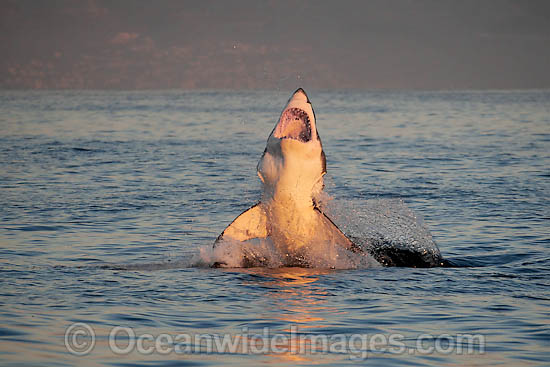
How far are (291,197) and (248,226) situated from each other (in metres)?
0.89

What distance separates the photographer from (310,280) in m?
12.8

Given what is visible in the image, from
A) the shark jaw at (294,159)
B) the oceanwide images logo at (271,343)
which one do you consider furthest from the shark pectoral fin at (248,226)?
the oceanwide images logo at (271,343)

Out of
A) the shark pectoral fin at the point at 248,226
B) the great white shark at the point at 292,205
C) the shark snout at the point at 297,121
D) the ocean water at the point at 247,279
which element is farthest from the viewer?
the shark pectoral fin at the point at 248,226

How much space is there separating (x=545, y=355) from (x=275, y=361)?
306 cm

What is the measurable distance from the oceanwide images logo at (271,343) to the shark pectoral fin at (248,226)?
374cm

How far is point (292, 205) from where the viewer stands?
13.5 meters

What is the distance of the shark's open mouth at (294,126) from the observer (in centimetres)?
1264

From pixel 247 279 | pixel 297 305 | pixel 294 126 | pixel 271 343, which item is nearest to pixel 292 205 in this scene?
pixel 294 126

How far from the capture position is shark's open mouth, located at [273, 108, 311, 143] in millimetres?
12641

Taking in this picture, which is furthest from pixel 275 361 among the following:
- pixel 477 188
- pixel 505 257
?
pixel 477 188

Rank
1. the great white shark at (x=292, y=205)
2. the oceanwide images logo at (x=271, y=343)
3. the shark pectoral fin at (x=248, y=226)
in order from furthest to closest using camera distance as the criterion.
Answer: the shark pectoral fin at (x=248, y=226)
the great white shark at (x=292, y=205)
the oceanwide images logo at (x=271, y=343)

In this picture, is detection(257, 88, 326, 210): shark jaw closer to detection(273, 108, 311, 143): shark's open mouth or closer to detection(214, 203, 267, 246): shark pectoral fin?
detection(273, 108, 311, 143): shark's open mouth

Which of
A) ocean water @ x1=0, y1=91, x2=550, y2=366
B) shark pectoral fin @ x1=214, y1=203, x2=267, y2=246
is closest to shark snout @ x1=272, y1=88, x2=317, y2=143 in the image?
A: ocean water @ x1=0, y1=91, x2=550, y2=366

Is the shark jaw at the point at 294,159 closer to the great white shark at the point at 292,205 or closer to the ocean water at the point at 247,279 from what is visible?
the great white shark at the point at 292,205
